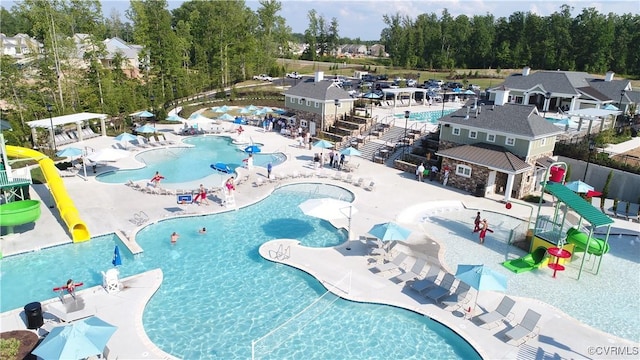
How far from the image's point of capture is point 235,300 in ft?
54.5

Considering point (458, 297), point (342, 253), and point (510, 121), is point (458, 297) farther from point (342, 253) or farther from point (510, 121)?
point (510, 121)

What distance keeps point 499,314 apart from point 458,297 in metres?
1.78

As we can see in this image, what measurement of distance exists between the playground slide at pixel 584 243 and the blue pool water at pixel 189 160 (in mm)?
21969

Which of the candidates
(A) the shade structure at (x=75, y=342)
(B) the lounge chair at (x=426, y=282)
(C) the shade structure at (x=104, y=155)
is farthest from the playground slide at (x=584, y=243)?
(C) the shade structure at (x=104, y=155)

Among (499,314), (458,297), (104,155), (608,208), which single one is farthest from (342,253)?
(608,208)

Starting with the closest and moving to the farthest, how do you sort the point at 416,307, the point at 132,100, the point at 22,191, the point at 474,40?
the point at 416,307
the point at 22,191
the point at 132,100
the point at 474,40

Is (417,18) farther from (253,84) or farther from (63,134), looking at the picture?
(63,134)

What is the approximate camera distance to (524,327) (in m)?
14.8

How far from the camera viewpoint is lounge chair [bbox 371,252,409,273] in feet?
61.3

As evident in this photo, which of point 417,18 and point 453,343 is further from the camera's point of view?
point 417,18

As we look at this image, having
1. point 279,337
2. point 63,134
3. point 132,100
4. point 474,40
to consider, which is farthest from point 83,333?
point 474,40

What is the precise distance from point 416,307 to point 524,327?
151 inches

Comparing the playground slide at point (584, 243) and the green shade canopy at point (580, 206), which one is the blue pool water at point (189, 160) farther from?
the playground slide at point (584, 243)

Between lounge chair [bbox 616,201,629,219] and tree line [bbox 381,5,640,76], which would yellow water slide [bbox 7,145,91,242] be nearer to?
lounge chair [bbox 616,201,629,219]
